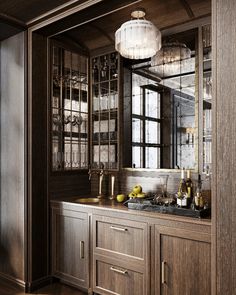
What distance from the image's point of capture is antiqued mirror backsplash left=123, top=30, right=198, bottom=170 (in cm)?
290

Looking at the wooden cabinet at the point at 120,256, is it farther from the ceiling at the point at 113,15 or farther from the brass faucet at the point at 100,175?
the ceiling at the point at 113,15

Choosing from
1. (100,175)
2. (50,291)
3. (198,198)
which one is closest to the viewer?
(198,198)

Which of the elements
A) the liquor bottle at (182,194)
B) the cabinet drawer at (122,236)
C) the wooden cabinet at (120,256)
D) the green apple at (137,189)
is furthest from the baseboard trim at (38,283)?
the liquor bottle at (182,194)

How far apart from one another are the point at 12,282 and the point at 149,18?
2.89 metres

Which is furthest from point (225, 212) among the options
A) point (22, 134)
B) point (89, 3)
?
point (22, 134)

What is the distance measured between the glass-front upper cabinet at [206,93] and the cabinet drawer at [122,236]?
0.78 m

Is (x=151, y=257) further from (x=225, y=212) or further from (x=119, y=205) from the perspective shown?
(x=225, y=212)

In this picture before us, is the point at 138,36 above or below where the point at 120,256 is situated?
above

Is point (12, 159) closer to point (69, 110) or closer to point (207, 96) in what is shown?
point (69, 110)

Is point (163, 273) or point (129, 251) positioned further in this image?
point (129, 251)

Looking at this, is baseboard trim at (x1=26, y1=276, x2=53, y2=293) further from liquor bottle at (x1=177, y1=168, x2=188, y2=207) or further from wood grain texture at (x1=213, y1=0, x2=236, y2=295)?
wood grain texture at (x1=213, y1=0, x2=236, y2=295)

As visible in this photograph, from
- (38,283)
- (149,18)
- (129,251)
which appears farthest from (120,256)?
(149,18)

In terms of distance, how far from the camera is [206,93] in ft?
9.11

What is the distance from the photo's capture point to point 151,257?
2.44 metres
